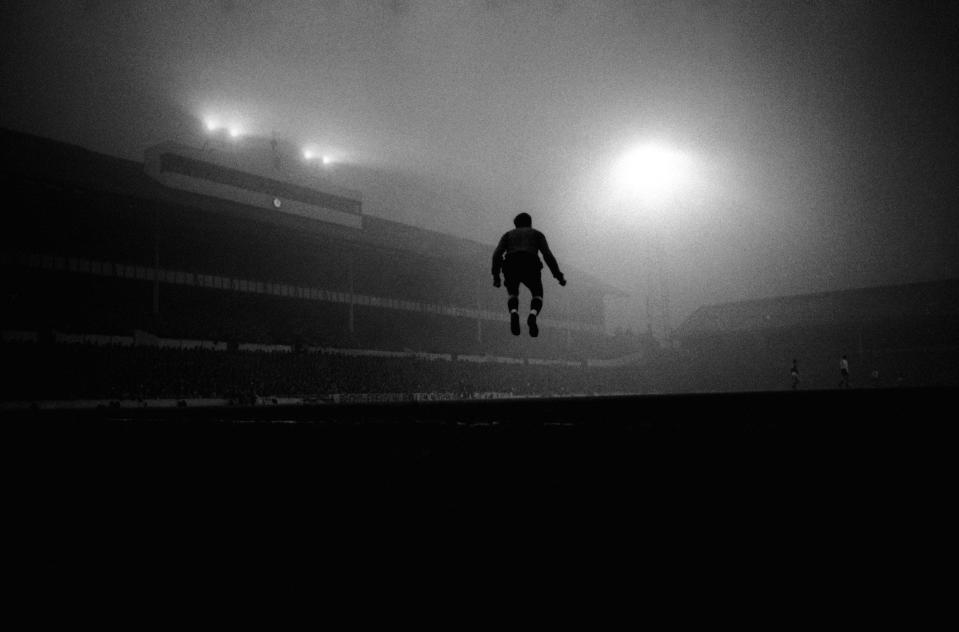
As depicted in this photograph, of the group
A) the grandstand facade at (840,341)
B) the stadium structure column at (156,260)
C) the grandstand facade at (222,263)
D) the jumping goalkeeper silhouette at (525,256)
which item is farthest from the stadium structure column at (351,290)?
the grandstand facade at (840,341)

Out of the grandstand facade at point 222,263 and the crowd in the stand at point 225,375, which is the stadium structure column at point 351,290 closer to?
the grandstand facade at point 222,263

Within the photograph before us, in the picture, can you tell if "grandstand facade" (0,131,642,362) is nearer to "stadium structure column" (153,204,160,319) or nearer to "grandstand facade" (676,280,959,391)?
"stadium structure column" (153,204,160,319)

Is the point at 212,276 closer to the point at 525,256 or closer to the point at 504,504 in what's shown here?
the point at 525,256

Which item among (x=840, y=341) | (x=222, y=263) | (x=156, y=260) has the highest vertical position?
(x=222, y=263)

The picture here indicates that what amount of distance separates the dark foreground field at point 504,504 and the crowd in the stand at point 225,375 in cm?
1934

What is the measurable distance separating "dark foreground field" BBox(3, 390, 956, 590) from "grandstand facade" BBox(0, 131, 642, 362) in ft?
71.1

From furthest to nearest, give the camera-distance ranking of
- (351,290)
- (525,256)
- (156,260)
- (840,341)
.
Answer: (840,341), (351,290), (156,260), (525,256)

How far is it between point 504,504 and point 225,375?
23403 millimetres

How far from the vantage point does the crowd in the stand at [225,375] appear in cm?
1848

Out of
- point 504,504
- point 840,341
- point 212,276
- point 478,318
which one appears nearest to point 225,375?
point 212,276

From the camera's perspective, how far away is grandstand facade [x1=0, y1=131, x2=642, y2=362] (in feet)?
71.7

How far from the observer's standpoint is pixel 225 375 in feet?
75.2

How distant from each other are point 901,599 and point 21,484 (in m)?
3.68

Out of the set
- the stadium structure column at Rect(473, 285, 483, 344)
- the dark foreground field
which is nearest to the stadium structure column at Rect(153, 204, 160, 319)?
the stadium structure column at Rect(473, 285, 483, 344)
